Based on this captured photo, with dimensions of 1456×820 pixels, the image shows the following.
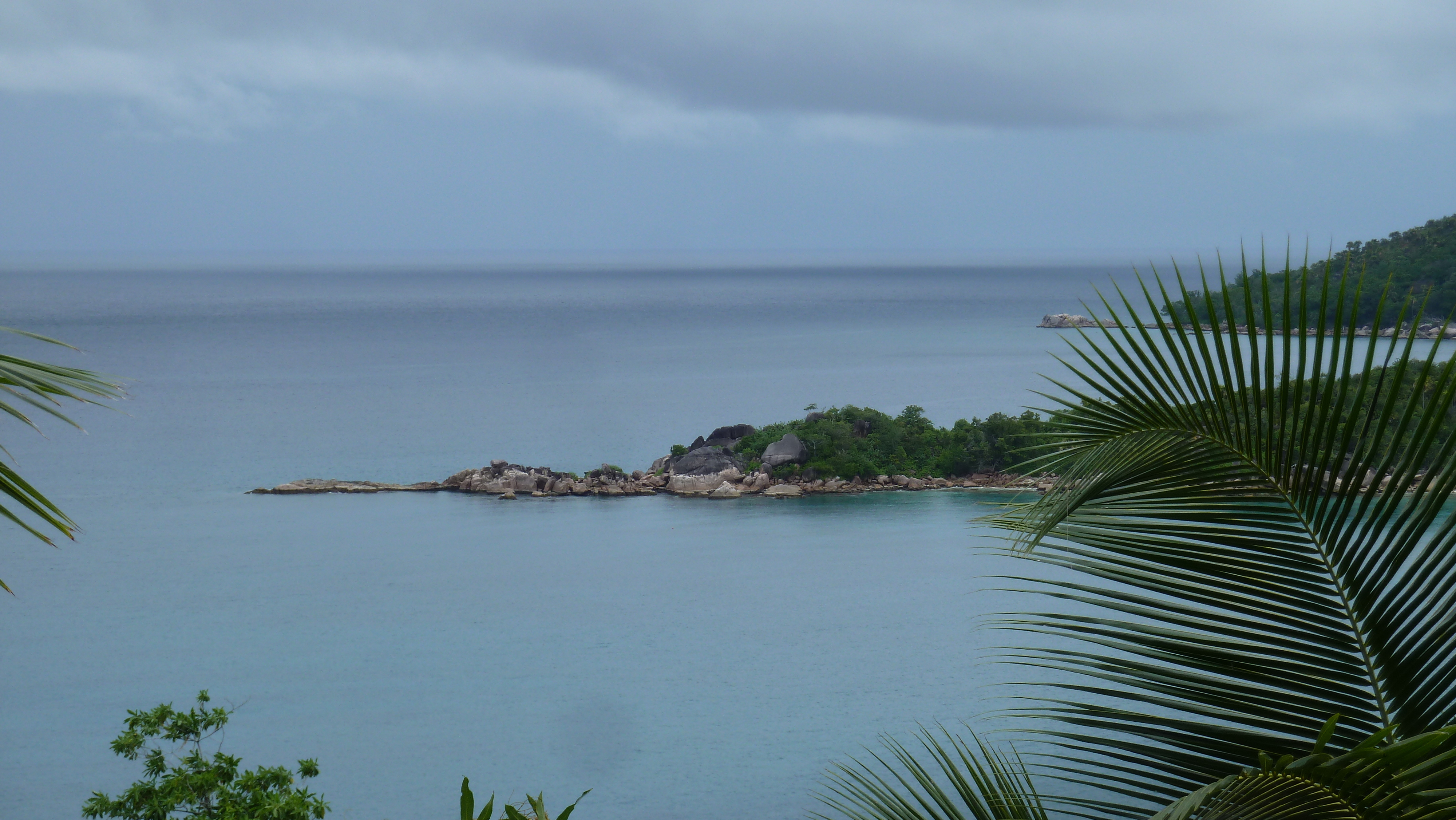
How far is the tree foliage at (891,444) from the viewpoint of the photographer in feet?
84.4

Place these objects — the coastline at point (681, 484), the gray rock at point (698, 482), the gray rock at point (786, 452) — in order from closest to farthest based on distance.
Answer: the coastline at point (681, 484), the gray rock at point (698, 482), the gray rock at point (786, 452)

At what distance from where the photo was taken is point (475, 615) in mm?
17281

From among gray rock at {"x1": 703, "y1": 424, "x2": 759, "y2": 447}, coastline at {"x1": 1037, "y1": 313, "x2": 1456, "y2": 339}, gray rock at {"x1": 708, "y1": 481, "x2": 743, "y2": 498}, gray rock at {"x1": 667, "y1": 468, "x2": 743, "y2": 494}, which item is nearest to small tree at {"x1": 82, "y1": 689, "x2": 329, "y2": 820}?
coastline at {"x1": 1037, "y1": 313, "x2": 1456, "y2": 339}

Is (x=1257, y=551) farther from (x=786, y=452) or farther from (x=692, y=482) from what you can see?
(x=786, y=452)

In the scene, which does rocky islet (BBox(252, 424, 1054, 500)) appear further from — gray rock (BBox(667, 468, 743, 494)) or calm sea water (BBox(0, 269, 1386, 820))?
calm sea water (BBox(0, 269, 1386, 820))

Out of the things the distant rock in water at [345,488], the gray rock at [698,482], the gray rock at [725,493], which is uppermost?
the distant rock in water at [345,488]

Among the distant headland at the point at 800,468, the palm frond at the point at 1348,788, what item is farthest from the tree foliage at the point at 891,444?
the palm frond at the point at 1348,788

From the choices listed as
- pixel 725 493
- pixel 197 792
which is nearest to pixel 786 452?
pixel 725 493

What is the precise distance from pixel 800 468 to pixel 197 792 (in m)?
19.4

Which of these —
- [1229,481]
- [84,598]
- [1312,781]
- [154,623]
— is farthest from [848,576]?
[1312,781]

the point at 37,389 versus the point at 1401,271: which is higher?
the point at 1401,271

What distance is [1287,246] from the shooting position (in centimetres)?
221

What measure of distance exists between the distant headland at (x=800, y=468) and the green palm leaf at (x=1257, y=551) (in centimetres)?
2188

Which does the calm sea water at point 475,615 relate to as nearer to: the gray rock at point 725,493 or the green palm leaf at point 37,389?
the gray rock at point 725,493
